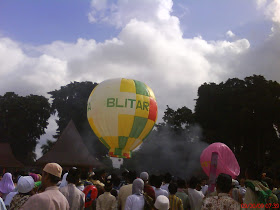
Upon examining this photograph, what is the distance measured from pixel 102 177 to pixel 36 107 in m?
48.4

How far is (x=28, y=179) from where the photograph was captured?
4816 millimetres

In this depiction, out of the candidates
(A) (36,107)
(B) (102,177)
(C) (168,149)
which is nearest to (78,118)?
(A) (36,107)

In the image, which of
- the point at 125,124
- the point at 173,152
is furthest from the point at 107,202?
the point at 173,152

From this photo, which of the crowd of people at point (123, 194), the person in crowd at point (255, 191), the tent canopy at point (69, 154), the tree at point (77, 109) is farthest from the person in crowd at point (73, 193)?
the tree at point (77, 109)

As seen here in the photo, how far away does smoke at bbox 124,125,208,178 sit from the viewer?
143ft

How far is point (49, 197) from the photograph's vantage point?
12.8ft

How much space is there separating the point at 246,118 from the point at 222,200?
35828 millimetres

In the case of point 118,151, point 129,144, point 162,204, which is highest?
point 129,144

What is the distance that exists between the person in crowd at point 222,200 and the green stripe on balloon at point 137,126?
15688mm

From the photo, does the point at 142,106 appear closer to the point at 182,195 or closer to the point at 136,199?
the point at 182,195

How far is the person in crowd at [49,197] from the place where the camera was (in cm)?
376

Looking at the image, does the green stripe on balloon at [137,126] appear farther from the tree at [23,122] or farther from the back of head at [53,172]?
the tree at [23,122]

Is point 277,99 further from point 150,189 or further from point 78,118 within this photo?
point 150,189

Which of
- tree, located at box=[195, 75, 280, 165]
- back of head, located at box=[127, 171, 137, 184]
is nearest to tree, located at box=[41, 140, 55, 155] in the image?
tree, located at box=[195, 75, 280, 165]
